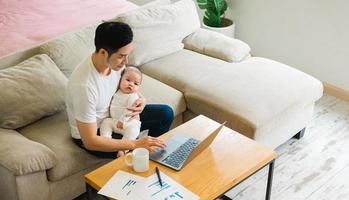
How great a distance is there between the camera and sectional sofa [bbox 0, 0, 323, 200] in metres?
2.25

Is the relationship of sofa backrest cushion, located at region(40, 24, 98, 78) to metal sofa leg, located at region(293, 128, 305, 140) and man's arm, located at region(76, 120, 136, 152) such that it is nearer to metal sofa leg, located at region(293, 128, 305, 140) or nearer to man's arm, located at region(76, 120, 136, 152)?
man's arm, located at region(76, 120, 136, 152)

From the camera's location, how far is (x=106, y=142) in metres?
2.19

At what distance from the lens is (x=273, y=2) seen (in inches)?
153

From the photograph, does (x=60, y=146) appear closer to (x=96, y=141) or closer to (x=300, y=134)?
(x=96, y=141)

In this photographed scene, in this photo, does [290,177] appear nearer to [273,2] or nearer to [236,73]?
[236,73]

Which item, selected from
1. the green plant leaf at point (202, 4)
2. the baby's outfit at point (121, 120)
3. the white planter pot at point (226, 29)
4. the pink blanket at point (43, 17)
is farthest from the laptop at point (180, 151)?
the green plant leaf at point (202, 4)

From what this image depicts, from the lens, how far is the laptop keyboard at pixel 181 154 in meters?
2.09

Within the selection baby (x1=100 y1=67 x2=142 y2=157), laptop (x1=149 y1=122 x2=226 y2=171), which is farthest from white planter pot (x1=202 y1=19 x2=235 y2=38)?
laptop (x1=149 y1=122 x2=226 y2=171)

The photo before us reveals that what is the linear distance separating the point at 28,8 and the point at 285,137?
220cm

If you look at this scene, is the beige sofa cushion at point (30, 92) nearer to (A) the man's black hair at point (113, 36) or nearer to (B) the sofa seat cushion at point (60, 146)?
(B) the sofa seat cushion at point (60, 146)

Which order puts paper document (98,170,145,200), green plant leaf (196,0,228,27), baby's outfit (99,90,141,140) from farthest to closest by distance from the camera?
green plant leaf (196,0,228,27) → baby's outfit (99,90,141,140) → paper document (98,170,145,200)

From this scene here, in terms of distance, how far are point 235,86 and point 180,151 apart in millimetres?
823

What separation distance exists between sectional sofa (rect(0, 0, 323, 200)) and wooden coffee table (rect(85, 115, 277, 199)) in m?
0.31

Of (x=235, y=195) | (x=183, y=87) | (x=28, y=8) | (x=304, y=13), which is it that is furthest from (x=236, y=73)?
(x=28, y=8)
